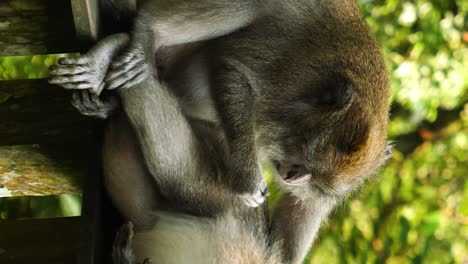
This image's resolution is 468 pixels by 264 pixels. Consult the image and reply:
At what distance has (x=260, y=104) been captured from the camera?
1.46m

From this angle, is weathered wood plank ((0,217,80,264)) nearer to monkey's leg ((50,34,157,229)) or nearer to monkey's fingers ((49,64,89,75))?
monkey's leg ((50,34,157,229))

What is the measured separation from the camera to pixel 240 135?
1390mm

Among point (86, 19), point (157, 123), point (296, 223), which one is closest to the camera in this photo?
point (86, 19)

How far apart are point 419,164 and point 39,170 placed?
9.07ft

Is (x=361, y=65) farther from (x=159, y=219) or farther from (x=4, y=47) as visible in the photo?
(x=4, y=47)

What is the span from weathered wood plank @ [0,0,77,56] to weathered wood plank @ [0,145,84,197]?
221mm

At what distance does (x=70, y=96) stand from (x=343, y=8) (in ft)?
2.39

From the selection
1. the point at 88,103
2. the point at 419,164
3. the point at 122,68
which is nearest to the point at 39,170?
the point at 88,103

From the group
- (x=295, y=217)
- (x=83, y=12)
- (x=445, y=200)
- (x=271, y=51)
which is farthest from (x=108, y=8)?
(x=445, y=200)

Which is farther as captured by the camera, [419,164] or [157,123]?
[419,164]

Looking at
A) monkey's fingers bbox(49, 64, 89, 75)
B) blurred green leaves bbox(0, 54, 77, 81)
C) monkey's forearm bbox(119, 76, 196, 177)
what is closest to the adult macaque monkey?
monkey's forearm bbox(119, 76, 196, 177)

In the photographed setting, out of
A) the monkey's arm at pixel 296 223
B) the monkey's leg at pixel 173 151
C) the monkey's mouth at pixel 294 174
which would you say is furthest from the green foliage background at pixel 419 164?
the monkey's leg at pixel 173 151

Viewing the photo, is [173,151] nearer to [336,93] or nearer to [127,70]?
[127,70]

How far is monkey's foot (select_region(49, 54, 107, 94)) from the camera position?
3.76 ft
